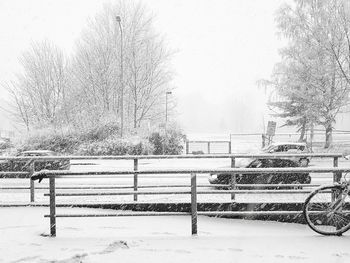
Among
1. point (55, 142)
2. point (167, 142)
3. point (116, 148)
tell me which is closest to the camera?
point (116, 148)

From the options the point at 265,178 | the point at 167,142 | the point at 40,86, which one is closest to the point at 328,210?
the point at 265,178

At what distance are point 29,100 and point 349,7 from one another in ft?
92.7

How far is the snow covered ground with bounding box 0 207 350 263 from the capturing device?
5.37 m

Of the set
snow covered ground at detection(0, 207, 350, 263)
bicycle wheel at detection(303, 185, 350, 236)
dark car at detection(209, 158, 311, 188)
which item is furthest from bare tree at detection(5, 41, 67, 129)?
bicycle wheel at detection(303, 185, 350, 236)

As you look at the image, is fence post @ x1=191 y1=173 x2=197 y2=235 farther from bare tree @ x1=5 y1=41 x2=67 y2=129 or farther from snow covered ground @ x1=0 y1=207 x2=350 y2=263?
bare tree @ x1=5 y1=41 x2=67 y2=129

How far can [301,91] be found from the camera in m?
31.0

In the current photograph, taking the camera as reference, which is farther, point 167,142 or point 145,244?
point 167,142

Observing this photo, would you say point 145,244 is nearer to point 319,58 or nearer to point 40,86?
point 319,58

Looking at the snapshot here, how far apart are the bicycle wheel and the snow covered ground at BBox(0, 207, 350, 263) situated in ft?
0.58

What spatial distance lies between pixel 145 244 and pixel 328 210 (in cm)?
291

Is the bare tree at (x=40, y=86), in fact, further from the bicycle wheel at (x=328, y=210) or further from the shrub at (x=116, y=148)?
the bicycle wheel at (x=328, y=210)

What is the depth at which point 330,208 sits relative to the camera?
665cm

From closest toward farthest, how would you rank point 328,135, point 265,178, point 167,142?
point 265,178, point 167,142, point 328,135

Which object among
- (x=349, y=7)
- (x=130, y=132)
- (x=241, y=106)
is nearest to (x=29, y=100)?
(x=130, y=132)
